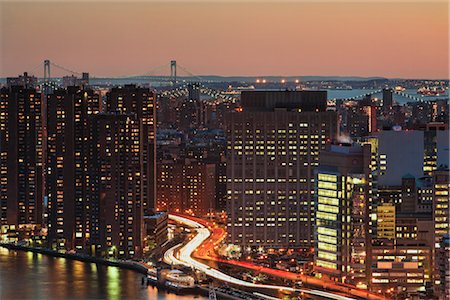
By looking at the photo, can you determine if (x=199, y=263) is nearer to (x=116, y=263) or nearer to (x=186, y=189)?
(x=116, y=263)

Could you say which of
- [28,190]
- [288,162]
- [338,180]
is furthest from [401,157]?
[28,190]

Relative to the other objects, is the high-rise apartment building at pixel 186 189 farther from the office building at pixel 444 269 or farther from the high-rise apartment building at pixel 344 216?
the office building at pixel 444 269

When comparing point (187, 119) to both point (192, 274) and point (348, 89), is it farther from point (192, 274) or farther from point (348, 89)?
point (192, 274)

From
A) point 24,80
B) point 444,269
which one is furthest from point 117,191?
point 24,80

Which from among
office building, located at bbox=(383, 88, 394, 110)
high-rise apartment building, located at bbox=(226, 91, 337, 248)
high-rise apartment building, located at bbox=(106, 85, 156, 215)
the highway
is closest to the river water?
the highway

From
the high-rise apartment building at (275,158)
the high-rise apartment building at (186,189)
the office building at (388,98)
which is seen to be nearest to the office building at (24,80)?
the high-rise apartment building at (186,189)
